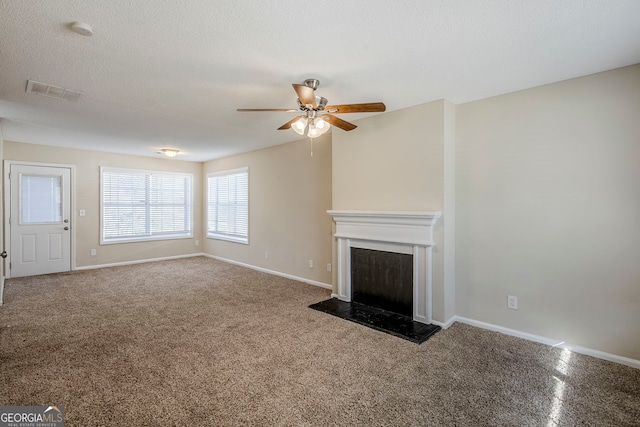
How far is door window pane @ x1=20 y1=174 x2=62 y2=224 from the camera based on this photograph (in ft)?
17.1

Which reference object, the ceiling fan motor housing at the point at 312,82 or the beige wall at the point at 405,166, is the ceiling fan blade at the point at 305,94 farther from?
the beige wall at the point at 405,166

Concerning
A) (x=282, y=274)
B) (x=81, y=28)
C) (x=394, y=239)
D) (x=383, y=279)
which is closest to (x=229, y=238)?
(x=282, y=274)

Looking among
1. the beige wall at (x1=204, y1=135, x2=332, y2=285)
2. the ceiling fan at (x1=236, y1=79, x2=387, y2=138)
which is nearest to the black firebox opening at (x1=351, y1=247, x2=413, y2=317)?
the beige wall at (x1=204, y1=135, x2=332, y2=285)

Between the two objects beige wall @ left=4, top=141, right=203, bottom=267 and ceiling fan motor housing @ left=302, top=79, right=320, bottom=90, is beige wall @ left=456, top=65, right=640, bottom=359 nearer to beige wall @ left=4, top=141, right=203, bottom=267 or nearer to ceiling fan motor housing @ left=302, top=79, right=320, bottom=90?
ceiling fan motor housing @ left=302, top=79, right=320, bottom=90

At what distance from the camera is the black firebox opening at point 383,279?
3.37m

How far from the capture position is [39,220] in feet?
17.5

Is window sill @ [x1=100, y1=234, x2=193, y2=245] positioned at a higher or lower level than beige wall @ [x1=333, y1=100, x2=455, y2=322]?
lower

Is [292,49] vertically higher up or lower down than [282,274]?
higher up

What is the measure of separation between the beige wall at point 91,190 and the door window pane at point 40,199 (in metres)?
0.28

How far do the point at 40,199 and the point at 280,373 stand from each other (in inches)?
230

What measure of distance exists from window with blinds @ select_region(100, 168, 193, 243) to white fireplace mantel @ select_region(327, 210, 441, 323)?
4.74 metres

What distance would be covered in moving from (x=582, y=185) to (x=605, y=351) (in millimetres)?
1401

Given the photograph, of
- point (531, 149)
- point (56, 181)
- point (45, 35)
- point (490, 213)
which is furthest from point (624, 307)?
point (56, 181)

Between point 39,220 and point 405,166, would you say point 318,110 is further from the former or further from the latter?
point 39,220
